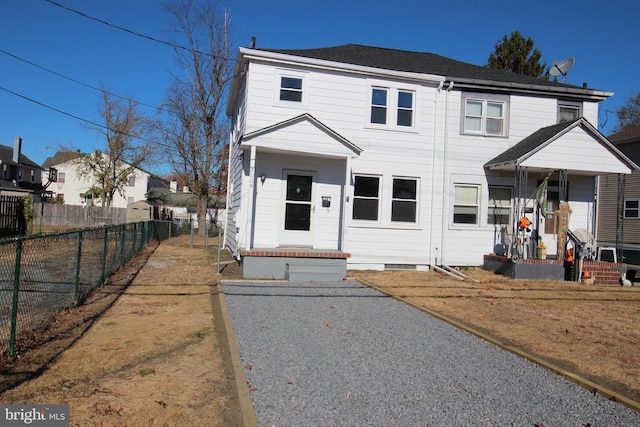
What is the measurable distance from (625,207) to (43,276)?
22.9 meters

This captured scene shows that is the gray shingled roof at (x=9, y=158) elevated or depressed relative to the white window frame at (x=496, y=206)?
elevated

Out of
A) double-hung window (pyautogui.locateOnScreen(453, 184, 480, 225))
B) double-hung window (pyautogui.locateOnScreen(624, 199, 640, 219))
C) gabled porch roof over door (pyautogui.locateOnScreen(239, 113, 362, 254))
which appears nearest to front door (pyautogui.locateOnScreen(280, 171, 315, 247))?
gabled porch roof over door (pyautogui.locateOnScreen(239, 113, 362, 254))

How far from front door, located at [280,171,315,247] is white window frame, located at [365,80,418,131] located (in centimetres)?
242

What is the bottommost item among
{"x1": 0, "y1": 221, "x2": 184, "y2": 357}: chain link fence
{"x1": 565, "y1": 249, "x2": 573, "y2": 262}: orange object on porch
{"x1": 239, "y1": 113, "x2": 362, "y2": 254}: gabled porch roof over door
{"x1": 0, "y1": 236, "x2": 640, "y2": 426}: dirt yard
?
{"x1": 0, "y1": 236, "x2": 640, "y2": 426}: dirt yard

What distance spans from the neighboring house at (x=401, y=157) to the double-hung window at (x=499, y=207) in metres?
0.03

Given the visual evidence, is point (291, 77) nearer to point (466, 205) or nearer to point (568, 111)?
point (466, 205)

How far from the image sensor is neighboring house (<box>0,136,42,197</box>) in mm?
37750

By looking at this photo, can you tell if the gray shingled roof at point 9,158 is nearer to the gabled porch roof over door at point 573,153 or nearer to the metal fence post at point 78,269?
the metal fence post at point 78,269

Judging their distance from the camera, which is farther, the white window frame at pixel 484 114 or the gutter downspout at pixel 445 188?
the white window frame at pixel 484 114

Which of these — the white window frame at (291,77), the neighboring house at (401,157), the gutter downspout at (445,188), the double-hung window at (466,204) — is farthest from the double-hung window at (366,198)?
the white window frame at (291,77)

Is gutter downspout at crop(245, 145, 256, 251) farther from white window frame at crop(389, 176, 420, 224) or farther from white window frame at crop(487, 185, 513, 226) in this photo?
white window frame at crop(487, 185, 513, 226)

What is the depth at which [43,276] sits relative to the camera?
6.83 meters

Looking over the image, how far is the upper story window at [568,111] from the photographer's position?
13547 mm

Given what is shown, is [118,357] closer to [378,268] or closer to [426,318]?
[426,318]
